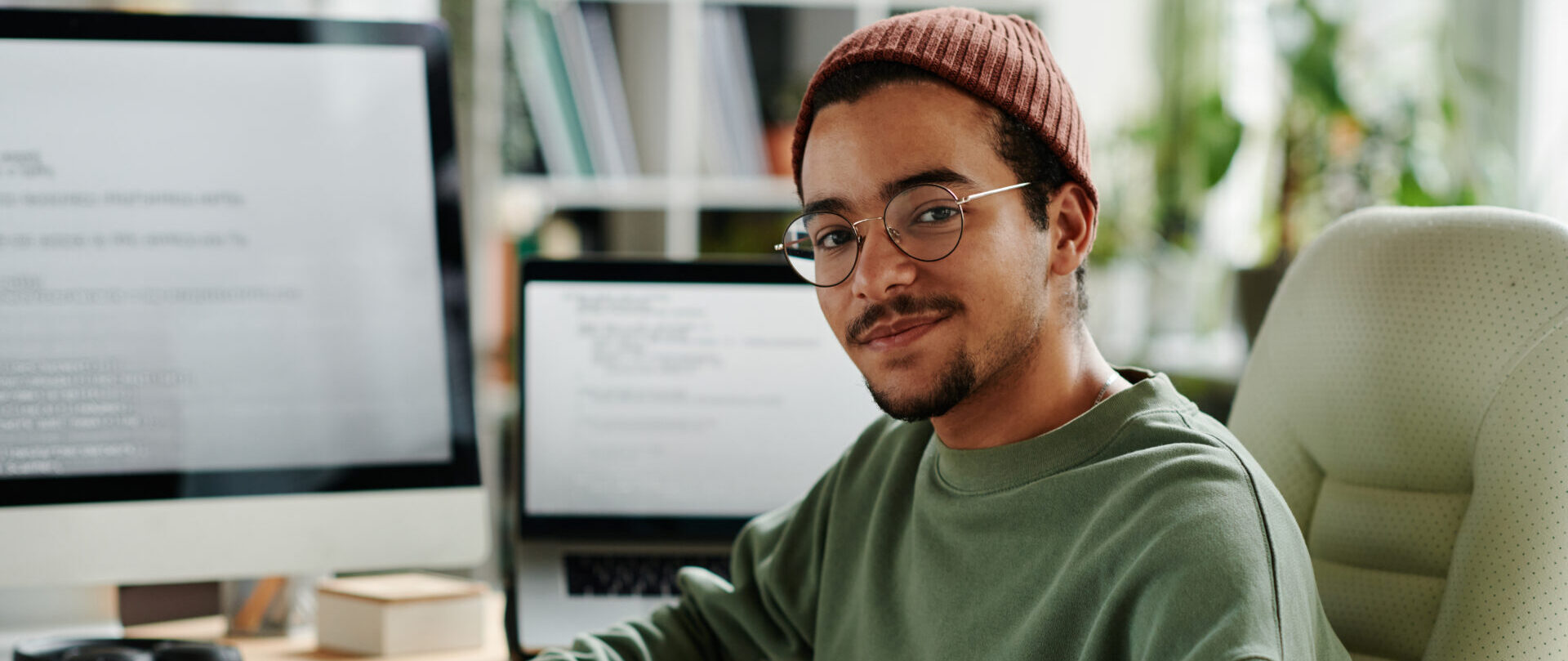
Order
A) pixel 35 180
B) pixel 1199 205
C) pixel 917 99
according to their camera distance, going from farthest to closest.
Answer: pixel 1199 205 < pixel 35 180 < pixel 917 99

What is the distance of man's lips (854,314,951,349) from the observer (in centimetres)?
89

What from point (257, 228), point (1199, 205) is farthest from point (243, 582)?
point (1199, 205)

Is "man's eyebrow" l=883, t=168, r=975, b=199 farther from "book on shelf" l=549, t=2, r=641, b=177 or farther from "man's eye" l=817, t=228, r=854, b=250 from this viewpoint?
"book on shelf" l=549, t=2, r=641, b=177

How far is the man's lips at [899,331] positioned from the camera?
89cm

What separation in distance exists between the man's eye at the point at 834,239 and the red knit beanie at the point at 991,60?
12 centimetres

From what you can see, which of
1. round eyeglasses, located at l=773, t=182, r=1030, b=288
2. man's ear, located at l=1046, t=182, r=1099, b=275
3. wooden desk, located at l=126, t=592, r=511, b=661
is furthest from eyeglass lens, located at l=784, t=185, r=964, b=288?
wooden desk, located at l=126, t=592, r=511, b=661

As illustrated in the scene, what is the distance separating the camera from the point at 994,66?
2.90 ft

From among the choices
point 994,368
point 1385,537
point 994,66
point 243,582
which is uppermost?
point 994,66

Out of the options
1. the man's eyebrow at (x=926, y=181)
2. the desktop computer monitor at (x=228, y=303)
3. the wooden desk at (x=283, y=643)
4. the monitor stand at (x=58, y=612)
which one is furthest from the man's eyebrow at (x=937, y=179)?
the monitor stand at (x=58, y=612)

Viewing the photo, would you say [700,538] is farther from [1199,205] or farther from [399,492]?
[1199,205]

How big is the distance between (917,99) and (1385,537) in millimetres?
496

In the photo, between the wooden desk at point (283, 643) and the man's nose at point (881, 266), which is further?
the wooden desk at point (283, 643)

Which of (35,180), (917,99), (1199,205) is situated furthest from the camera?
(1199,205)

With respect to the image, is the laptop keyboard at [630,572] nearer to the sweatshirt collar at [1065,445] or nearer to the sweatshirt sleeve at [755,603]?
the sweatshirt sleeve at [755,603]
